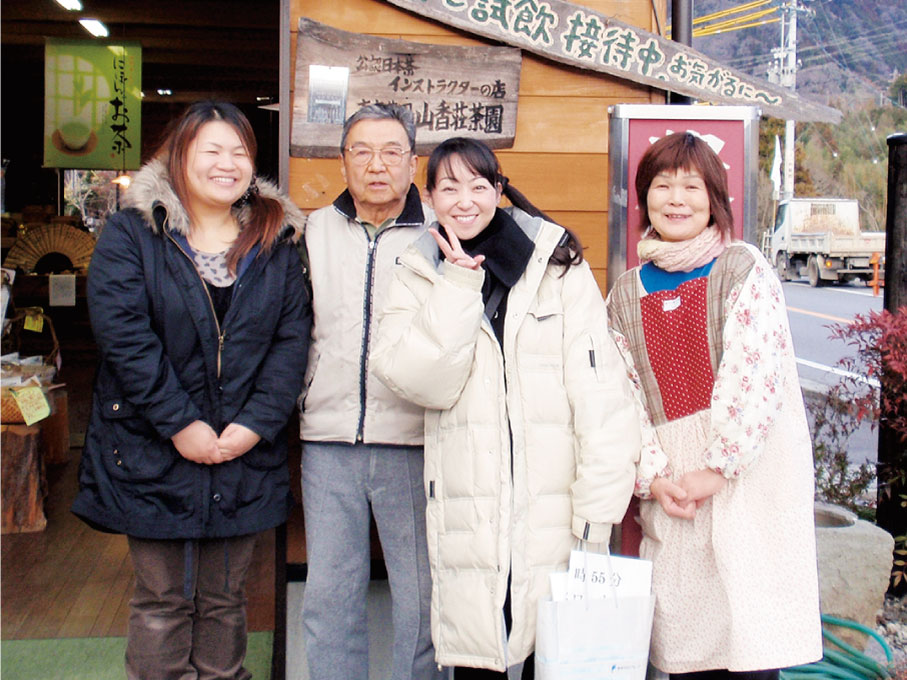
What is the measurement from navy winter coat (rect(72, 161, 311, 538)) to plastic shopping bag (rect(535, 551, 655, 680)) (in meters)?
0.89

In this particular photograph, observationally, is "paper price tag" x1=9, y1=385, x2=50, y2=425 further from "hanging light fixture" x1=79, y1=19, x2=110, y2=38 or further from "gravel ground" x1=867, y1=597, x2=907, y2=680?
"gravel ground" x1=867, y1=597, x2=907, y2=680

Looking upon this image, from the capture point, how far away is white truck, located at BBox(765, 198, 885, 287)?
75.7 ft

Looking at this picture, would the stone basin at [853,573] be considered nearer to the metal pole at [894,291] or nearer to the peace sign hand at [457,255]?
the metal pole at [894,291]

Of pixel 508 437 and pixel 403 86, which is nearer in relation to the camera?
pixel 508 437

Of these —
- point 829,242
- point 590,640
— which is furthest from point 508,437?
point 829,242

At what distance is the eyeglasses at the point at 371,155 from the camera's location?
2482mm

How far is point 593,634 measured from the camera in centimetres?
201

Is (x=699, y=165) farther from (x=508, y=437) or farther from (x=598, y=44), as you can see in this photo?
(x=598, y=44)

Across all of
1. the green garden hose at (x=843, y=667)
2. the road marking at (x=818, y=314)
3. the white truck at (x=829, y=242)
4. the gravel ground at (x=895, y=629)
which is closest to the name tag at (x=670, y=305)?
the green garden hose at (x=843, y=667)

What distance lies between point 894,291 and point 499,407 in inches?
116

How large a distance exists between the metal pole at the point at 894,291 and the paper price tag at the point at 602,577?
255 cm

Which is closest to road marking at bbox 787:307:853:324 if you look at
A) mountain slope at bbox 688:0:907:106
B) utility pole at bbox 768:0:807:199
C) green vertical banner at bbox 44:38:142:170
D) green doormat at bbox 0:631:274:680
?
green vertical banner at bbox 44:38:142:170

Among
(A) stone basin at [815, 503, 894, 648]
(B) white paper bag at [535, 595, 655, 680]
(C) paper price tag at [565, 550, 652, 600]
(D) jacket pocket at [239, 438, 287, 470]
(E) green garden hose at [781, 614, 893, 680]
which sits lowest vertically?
(E) green garden hose at [781, 614, 893, 680]

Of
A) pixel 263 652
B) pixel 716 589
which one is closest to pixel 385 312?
pixel 716 589
